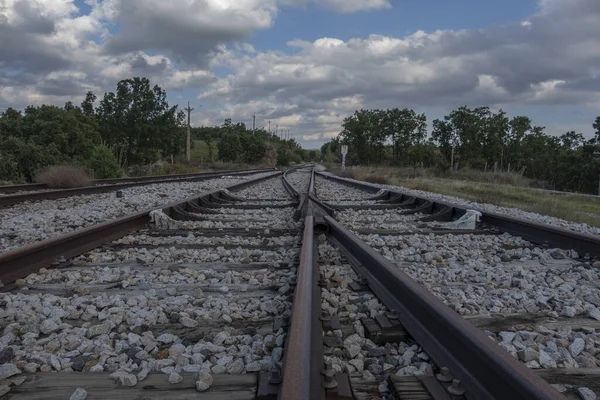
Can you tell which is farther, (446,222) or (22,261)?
(446,222)

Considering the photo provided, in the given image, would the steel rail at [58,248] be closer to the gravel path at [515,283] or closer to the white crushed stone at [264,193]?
the gravel path at [515,283]

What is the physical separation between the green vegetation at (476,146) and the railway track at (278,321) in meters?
42.5

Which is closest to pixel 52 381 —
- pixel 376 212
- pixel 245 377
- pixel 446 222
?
pixel 245 377

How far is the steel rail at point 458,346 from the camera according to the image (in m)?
1.50

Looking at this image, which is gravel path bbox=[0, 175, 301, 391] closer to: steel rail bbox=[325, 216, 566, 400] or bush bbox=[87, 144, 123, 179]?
steel rail bbox=[325, 216, 566, 400]

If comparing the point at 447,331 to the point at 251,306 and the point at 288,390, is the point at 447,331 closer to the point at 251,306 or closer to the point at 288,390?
the point at 288,390

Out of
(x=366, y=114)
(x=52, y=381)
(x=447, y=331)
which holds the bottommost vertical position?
(x=52, y=381)

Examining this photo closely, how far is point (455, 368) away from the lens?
1.87m

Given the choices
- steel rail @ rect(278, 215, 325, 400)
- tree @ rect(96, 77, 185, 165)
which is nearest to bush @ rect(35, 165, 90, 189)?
steel rail @ rect(278, 215, 325, 400)

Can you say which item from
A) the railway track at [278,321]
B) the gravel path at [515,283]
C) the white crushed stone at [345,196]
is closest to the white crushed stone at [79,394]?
the railway track at [278,321]

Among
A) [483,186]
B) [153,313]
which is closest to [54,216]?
[153,313]

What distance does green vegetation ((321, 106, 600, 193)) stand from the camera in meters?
49.4

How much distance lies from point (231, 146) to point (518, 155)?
1492 inches

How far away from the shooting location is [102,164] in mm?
19609
